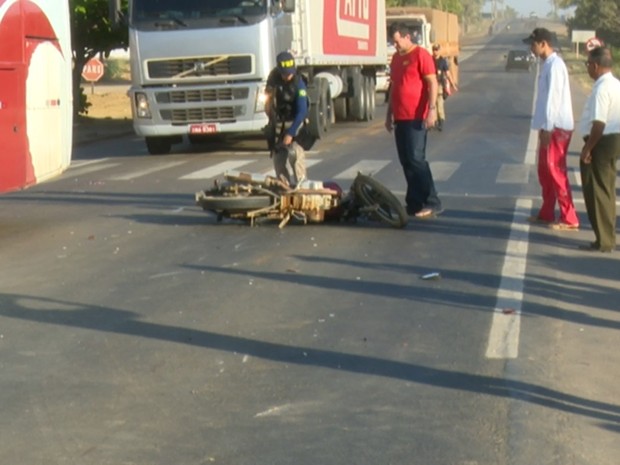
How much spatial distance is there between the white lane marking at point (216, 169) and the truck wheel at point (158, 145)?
2.84 m

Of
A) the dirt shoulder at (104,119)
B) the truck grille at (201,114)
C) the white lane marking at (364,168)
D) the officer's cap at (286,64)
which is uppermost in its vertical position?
the officer's cap at (286,64)

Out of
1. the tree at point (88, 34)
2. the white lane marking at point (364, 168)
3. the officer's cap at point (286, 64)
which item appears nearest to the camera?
the officer's cap at point (286, 64)

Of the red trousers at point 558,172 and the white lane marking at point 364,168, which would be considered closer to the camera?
the red trousers at point 558,172

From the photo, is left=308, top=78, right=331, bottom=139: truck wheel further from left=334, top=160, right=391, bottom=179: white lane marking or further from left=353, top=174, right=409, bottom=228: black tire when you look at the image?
left=353, top=174, right=409, bottom=228: black tire

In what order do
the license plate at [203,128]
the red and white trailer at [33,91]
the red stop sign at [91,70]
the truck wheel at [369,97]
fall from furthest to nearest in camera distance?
the red stop sign at [91,70], the truck wheel at [369,97], the license plate at [203,128], the red and white trailer at [33,91]

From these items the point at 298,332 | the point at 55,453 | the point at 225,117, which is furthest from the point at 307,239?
the point at 225,117

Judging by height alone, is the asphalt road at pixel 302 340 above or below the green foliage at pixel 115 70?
above

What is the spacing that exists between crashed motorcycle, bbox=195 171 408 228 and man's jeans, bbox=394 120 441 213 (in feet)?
1.81

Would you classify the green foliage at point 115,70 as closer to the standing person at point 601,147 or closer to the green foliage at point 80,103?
the green foliage at point 80,103

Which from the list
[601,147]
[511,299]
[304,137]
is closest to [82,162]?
[304,137]

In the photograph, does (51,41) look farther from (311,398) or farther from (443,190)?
(311,398)

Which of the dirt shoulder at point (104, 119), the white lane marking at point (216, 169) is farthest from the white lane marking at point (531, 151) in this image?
the dirt shoulder at point (104, 119)

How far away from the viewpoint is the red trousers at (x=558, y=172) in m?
13.2

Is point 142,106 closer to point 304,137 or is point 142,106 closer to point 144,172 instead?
point 144,172
